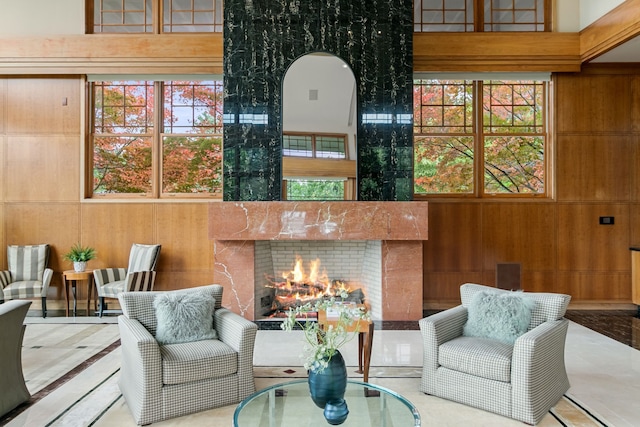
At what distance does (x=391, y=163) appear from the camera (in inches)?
219

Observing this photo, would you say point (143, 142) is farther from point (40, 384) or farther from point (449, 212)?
point (449, 212)

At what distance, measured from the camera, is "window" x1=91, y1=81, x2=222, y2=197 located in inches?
260

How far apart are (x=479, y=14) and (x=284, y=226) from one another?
4.22 m

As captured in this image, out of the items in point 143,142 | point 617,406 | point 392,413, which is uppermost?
point 143,142

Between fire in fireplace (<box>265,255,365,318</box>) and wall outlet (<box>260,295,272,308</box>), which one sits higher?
fire in fireplace (<box>265,255,365,318</box>)

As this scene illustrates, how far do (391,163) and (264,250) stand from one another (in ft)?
6.47

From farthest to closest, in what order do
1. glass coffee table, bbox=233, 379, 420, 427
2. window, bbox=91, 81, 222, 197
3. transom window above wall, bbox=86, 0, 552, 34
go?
window, bbox=91, 81, 222, 197 → transom window above wall, bbox=86, 0, 552, 34 → glass coffee table, bbox=233, 379, 420, 427

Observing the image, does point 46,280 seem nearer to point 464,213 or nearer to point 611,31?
point 464,213

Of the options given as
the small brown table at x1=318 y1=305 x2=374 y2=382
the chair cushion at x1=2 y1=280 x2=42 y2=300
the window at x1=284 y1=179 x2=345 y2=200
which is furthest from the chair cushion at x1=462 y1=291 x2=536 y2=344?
the chair cushion at x1=2 y1=280 x2=42 y2=300

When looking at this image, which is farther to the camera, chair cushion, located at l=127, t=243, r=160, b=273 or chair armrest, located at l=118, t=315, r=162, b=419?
chair cushion, located at l=127, t=243, r=160, b=273

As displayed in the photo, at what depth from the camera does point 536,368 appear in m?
2.92

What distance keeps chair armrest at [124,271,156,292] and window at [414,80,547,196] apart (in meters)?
3.93

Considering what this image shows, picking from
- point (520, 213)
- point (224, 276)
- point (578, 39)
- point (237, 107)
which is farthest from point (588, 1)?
point (224, 276)

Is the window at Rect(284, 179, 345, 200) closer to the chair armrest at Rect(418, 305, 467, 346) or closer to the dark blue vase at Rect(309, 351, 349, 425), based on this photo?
the chair armrest at Rect(418, 305, 467, 346)
